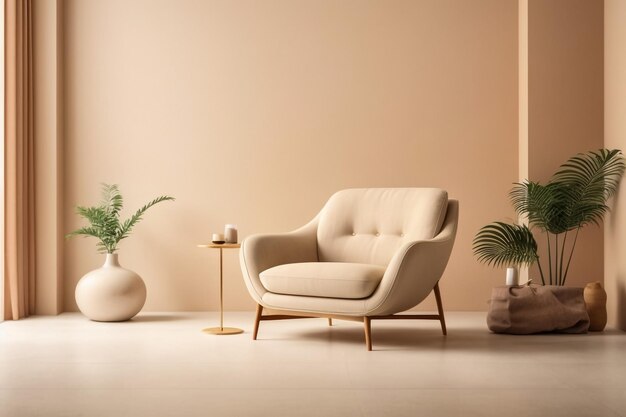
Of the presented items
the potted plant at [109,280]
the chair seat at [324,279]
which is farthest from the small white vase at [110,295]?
the chair seat at [324,279]

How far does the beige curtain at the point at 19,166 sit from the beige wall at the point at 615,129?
3.79 metres

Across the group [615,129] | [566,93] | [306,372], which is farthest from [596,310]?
[306,372]

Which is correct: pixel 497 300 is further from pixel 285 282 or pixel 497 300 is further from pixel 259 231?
pixel 259 231

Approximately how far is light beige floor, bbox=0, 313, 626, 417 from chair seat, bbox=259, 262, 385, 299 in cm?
28

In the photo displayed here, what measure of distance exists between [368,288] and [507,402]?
123cm

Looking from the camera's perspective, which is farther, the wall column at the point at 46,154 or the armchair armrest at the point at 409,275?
the wall column at the point at 46,154

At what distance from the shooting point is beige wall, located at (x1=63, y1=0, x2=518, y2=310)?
5.28 m

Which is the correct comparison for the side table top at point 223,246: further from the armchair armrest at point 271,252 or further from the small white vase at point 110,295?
the small white vase at point 110,295

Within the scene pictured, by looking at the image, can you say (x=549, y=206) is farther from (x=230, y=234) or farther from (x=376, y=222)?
(x=230, y=234)

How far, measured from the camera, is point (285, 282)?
383 cm

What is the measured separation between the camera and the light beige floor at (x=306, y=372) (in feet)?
7.89

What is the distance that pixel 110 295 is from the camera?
471cm

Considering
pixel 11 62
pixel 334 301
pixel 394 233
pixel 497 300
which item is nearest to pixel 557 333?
pixel 497 300

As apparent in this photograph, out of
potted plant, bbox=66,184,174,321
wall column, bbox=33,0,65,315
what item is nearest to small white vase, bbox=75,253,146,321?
potted plant, bbox=66,184,174,321
